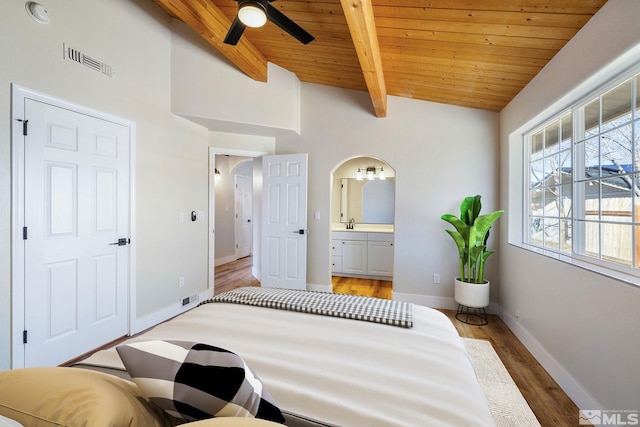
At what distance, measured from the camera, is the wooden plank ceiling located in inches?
73.8

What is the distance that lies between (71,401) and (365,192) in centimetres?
510

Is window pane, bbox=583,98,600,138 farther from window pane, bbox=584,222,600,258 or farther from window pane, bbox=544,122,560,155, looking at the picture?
window pane, bbox=584,222,600,258

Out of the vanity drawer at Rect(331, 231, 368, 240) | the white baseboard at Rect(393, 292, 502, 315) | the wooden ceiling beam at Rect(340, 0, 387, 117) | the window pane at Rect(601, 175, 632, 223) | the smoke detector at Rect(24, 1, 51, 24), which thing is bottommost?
the white baseboard at Rect(393, 292, 502, 315)

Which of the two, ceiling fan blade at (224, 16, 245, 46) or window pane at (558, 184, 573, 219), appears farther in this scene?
window pane at (558, 184, 573, 219)

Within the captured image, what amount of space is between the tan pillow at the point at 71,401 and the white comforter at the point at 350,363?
1.23ft

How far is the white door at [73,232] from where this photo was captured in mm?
2137

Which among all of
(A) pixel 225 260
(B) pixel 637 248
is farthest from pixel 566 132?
(A) pixel 225 260

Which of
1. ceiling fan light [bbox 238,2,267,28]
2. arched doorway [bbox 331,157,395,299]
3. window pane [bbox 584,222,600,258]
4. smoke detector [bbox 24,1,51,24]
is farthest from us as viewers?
arched doorway [bbox 331,157,395,299]

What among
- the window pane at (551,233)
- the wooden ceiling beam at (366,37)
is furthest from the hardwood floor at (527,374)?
the wooden ceiling beam at (366,37)

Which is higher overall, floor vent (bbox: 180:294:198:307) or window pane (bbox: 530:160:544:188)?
window pane (bbox: 530:160:544:188)

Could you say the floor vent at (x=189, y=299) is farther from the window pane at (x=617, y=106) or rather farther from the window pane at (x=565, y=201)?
the window pane at (x=617, y=106)

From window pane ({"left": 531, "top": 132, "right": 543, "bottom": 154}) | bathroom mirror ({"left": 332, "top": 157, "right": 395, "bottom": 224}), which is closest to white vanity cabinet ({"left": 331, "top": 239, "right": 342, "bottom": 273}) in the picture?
bathroom mirror ({"left": 332, "top": 157, "right": 395, "bottom": 224})

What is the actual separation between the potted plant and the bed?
1681mm

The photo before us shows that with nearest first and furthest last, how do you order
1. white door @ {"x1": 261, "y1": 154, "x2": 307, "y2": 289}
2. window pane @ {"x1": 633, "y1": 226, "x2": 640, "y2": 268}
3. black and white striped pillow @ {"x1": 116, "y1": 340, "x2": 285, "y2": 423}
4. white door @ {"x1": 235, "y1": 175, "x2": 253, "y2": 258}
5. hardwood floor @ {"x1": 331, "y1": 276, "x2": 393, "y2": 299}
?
black and white striped pillow @ {"x1": 116, "y1": 340, "x2": 285, "y2": 423} → window pane @ {"x1": 633, "y1": 226, "x2": 640, "y2": 268} → white door @ {"x1": 261, "y1": 154, "x2": 307, "y2": 289} → hardwood floor @ {"x1": 331, "y1": 276, "x2": 393, "y2": 299} → white door @ {"x1": 235, "y1": 175, "x2": 253, "y2": 258}
